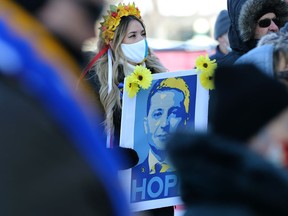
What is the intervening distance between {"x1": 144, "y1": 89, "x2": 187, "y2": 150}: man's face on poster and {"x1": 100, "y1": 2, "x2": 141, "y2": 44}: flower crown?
33.5 inches

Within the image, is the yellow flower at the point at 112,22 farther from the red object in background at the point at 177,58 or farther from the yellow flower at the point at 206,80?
the red object in background at the point at 177,58

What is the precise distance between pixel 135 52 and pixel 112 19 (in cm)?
30

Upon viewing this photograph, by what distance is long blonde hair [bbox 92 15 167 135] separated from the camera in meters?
4.73

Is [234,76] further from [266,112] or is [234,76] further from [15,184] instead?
[15,184]

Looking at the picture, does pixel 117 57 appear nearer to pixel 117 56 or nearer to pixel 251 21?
pixel 117 56

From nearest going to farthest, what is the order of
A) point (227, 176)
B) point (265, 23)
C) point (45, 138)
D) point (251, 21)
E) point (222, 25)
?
point (45, 138) < point (227, 176) < point (251, 21) < point (265, 23) < point (222, 25)

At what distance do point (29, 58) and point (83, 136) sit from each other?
16cm

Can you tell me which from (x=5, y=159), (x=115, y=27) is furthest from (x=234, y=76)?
(x=115, y=27)

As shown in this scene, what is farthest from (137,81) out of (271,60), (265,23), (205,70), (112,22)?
(271,60)

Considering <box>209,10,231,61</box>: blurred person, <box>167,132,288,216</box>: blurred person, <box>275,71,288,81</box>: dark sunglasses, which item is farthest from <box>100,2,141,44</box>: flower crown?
<box>167,132,288,216</box>: blurred person

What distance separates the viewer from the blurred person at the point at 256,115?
1.68 meters

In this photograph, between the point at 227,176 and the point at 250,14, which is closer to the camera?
the point at 227,176

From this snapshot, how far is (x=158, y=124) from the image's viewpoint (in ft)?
14.4

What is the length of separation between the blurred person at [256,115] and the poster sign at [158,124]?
2.56m
